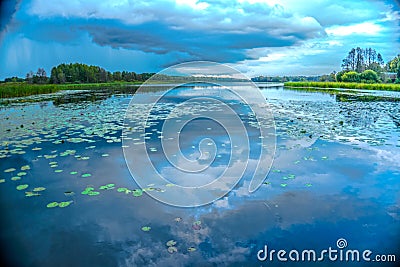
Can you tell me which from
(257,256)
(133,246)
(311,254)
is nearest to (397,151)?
(311,254)

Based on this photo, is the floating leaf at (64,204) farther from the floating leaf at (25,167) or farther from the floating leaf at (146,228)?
the floating leaf at (25,167)

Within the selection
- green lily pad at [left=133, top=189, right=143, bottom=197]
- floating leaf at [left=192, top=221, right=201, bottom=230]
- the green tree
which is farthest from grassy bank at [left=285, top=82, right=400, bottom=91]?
floating leaf at [left=192, top=221, right=201, bottom=230]

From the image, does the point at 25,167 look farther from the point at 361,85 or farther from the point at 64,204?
the point at 361,85

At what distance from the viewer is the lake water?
2543 mm

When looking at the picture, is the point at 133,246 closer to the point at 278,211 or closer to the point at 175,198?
the point at 175,198

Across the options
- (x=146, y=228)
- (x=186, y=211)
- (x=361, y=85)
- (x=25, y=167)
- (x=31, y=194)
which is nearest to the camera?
(x=146, y=228)

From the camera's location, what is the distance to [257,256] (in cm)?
249

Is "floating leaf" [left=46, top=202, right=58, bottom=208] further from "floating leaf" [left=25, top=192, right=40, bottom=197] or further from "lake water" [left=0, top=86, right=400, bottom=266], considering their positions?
"floating leaf" [left=25, top=192, right=40, bottom=197]

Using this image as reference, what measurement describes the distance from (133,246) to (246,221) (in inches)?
46.4

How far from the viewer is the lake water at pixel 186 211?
8.34 feet

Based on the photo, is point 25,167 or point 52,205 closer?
point 52,205

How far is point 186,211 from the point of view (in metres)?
3.26

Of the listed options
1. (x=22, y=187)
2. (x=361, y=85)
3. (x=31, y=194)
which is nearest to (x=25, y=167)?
(x=22, y=187)

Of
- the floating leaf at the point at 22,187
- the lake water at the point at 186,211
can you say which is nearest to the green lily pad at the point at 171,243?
the lake water at the point at 186,211
